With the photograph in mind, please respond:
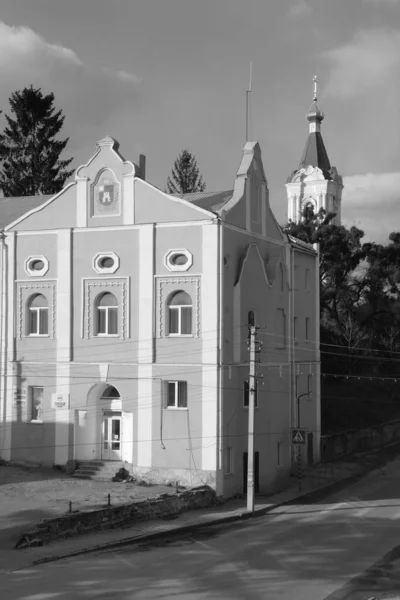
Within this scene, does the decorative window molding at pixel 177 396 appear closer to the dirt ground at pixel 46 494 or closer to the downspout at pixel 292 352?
the dirt ground at pixel 46 494

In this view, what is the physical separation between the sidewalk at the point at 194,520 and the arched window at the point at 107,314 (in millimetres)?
8895

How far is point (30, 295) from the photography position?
3800cm

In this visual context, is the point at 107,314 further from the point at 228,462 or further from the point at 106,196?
the point at 228,462

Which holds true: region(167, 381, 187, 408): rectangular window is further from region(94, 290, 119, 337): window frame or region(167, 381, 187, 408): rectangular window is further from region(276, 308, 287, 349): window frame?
region(276, 308, 287, 349): window frame

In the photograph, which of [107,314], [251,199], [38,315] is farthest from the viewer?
[251,199]

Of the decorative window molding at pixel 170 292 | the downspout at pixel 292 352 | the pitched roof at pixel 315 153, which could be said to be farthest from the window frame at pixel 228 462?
the pitched roof at pixel 315 153

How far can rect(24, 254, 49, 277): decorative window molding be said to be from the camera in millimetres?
37688

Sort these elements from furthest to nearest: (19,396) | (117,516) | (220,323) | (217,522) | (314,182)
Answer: (314,182), (19,396), (220,323), (217,522), (117,516)

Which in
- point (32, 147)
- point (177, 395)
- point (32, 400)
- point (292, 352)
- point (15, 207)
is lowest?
point (32, 400)

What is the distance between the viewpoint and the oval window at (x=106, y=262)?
36719 millimetres

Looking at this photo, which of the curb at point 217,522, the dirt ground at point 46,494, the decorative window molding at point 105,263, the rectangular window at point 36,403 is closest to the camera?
the curb at point 217,522

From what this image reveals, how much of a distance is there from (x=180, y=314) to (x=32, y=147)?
38924 millimetres

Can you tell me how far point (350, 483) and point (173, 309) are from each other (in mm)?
13058

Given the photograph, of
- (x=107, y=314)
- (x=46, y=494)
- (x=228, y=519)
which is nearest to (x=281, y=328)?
(x=107, y=314)
